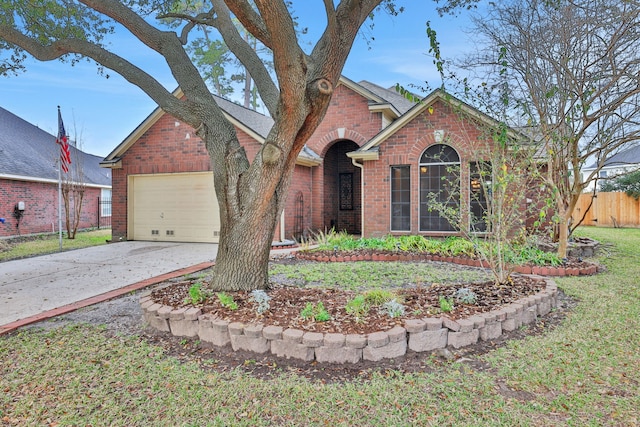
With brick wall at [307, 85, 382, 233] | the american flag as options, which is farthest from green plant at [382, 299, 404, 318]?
the american flag

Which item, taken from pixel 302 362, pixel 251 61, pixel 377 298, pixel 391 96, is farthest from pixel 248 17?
pixel 391 96

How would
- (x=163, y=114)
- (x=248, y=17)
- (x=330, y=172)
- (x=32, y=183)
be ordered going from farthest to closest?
1. (x=32, y=183)
2. (x=330, y=172)
3. (x=163, y=114)
4. (x=248, y=17)

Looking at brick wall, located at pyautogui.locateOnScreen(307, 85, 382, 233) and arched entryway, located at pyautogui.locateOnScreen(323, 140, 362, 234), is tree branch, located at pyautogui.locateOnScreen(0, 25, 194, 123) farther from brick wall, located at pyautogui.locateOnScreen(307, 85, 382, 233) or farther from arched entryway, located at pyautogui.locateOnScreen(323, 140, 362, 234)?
arched entryway, located at pyautogui.locateOnScreen(323, 140, 362, 234)

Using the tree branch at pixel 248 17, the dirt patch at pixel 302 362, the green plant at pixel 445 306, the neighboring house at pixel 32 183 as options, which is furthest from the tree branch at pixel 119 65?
the neighboring house at pixel 32 183

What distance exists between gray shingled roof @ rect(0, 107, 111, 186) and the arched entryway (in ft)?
36.5

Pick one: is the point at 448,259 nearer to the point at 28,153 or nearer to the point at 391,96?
the point at 391,96

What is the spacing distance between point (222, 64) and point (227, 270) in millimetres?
20532

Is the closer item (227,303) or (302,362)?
(302,362)

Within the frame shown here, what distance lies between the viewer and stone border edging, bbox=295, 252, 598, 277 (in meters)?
6.80

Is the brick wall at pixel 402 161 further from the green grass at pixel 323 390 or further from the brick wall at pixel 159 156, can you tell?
the green grass at pixel 323 390

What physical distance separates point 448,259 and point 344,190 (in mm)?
8040

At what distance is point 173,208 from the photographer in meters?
12.6

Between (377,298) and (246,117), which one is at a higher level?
(246,117)

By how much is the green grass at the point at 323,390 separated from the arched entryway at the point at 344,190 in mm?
11687
